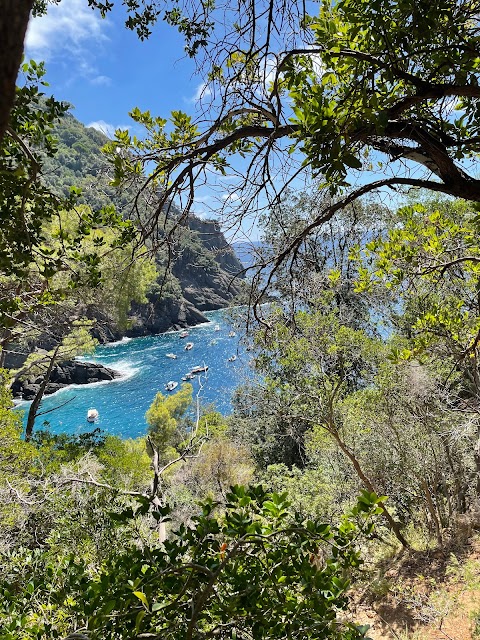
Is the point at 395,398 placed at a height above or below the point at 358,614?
above

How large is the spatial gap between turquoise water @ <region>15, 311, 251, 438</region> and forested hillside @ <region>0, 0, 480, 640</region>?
32.8 ft

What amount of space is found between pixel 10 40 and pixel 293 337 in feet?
17.4

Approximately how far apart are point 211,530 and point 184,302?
177ft

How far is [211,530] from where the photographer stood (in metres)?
1.53

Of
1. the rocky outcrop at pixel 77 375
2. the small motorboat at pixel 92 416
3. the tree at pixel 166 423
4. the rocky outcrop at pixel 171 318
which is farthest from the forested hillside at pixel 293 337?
the rocky outcrop at pixel 171 318

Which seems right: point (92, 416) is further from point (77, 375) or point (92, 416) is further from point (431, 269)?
point (431, 269)

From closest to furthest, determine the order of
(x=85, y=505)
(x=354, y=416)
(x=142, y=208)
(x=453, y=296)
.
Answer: (x=142, y=208), (x=85, y=505), (x=453, y=296), (x=354, y=416)

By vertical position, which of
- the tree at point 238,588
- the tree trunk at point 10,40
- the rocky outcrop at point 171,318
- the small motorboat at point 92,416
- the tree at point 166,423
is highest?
the tree trunk at point 10,40

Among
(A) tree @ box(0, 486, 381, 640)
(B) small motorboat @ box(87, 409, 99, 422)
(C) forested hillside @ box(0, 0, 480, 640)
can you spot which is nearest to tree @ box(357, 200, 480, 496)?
(C) forested hillside @ box(0, 0, 480, 640)

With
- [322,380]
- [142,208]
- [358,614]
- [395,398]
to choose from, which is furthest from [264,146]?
[358,614]

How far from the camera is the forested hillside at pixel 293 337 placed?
152 centimetres

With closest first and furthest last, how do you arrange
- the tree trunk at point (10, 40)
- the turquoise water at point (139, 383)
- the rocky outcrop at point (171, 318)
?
the tree trunk at point (10, 40) → the turquoise water at point (139, 383) → the rocky outcrop at point (171, 318)

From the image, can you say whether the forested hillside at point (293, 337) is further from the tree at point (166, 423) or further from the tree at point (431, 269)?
the tree at point (166, 423)

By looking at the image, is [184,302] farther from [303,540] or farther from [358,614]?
[303,540]
